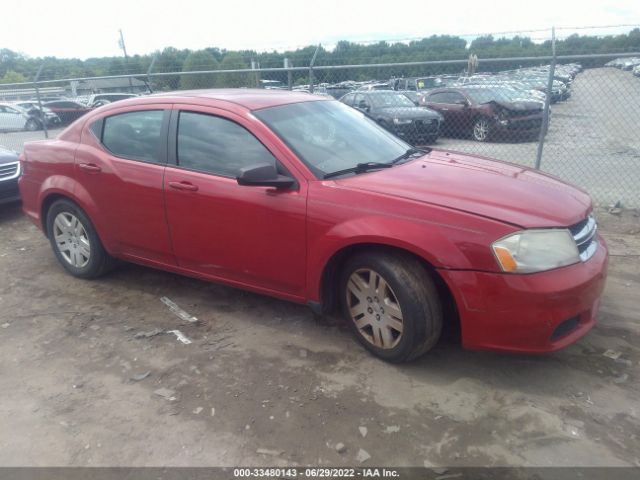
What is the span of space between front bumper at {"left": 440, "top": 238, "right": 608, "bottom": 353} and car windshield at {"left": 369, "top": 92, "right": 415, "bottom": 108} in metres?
10.6

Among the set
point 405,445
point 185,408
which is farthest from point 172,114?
point 405,445

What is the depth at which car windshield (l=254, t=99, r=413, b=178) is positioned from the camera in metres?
3.45

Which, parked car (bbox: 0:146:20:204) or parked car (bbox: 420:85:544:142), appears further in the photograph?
parked car (bbox: 420:85:544:142)

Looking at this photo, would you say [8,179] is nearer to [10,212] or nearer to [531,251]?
[10,212]

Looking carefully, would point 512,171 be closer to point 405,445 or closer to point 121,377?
point 405,445

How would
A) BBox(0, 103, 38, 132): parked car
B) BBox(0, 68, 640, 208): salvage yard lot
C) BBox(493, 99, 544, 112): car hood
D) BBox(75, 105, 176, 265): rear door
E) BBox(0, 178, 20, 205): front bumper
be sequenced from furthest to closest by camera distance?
BBox(0, 103, 38, 132): parked car → BBox(493, 99, 544, 112): car hood → BBox(0, 68, 640, 208): salvage yard lot → BBox(0, 178, 20, 205): front bumper → BBox(75, 105, 176, 265): rear door

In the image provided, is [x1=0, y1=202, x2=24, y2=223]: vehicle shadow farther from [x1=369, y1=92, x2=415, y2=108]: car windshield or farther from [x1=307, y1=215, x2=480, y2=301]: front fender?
[x1=369, y1=92, x2=415, y2=108]: car windshield

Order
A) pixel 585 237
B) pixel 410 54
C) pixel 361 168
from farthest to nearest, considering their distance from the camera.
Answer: pixel 410 54 < pixel 361 168 < pixel 585 237

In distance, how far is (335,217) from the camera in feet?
10.2

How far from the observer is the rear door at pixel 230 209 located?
10.9ft

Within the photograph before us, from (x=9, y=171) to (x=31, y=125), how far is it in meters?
13.6

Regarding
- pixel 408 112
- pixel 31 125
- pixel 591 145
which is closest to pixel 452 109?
pixel 408 112

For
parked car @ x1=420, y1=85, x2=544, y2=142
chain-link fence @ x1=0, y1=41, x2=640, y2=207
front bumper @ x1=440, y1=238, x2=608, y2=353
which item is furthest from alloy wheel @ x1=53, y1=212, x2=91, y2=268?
parked car @ x1=420, y1=85, x2=544, y2=142

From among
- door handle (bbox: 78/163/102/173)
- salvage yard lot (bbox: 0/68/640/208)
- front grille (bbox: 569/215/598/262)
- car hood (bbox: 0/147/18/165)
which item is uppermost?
door handle (bbox: 78/163/102/173)
